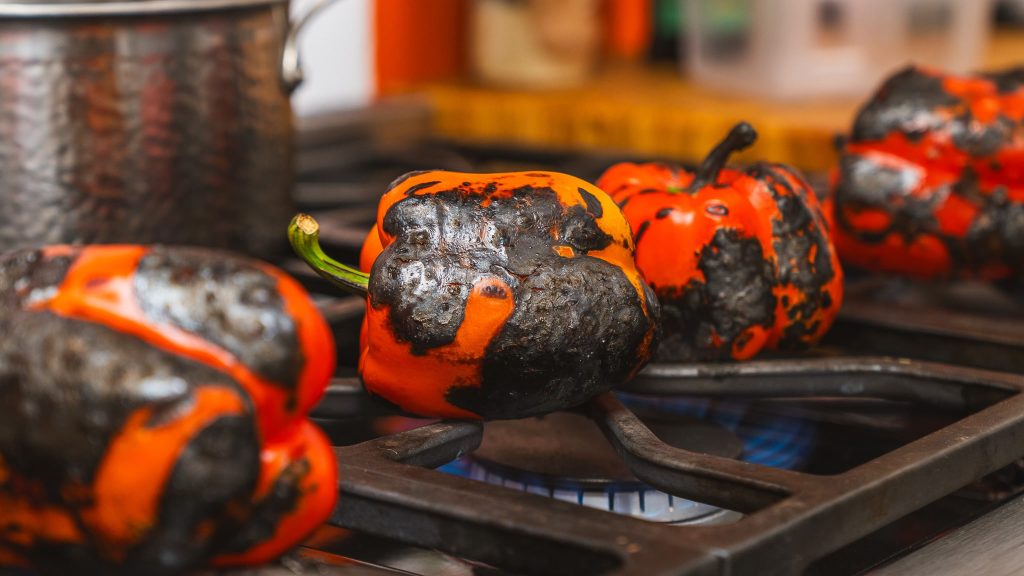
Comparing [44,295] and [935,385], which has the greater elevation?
[44,295]

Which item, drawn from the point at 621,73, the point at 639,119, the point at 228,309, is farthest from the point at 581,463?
the point at 621,73

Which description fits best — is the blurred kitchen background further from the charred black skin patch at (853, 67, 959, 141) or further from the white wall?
the charred black skin patch at (853, 67, 959, 141)

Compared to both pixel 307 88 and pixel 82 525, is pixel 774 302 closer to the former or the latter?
pixel 82 525

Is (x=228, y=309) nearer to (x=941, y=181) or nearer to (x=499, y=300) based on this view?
(x=499, y=300)

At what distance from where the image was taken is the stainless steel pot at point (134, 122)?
961 millimetres

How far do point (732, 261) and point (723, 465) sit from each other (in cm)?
23

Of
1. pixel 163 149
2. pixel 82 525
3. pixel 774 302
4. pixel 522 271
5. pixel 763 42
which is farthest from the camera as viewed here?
pixel 763 42

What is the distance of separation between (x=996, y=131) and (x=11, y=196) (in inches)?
27.3

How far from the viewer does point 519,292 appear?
729mm

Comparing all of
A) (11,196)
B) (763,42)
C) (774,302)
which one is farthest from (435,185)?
(763,42)

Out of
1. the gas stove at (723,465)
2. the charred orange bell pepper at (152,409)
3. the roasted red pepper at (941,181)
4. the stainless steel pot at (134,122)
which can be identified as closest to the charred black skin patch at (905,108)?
the roasted red pepper at (941,181)

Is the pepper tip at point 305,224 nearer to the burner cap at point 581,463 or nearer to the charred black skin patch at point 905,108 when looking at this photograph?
the burner cap at point 581,463

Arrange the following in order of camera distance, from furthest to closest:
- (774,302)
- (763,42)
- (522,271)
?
(763,42) → (774,302) → (522,271)

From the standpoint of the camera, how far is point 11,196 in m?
0.97
